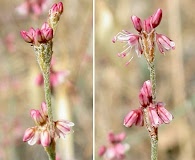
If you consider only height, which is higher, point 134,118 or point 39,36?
point 39,36

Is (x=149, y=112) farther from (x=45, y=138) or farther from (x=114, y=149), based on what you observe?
(x=114, y=149)

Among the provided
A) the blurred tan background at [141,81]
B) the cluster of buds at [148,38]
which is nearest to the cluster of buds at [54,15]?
the cluster of buds at [148,38]

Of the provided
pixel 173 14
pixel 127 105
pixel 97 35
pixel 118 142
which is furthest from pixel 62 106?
pixel 127 105

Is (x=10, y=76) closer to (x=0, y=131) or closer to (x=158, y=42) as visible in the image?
(x=0, y=131)

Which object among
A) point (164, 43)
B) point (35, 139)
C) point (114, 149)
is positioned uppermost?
point (164, 43)

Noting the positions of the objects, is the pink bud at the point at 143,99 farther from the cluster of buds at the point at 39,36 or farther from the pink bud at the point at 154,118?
the cluster of buds at the point at 39,36

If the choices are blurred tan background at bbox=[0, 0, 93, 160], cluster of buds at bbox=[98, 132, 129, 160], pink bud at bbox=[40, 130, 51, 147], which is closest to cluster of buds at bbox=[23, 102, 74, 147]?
pink bud at bbox=[40, 130, 51, 147]

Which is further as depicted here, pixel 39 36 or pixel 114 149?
Result: pixel 114 149

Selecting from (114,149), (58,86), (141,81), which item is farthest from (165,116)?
(141,81)
